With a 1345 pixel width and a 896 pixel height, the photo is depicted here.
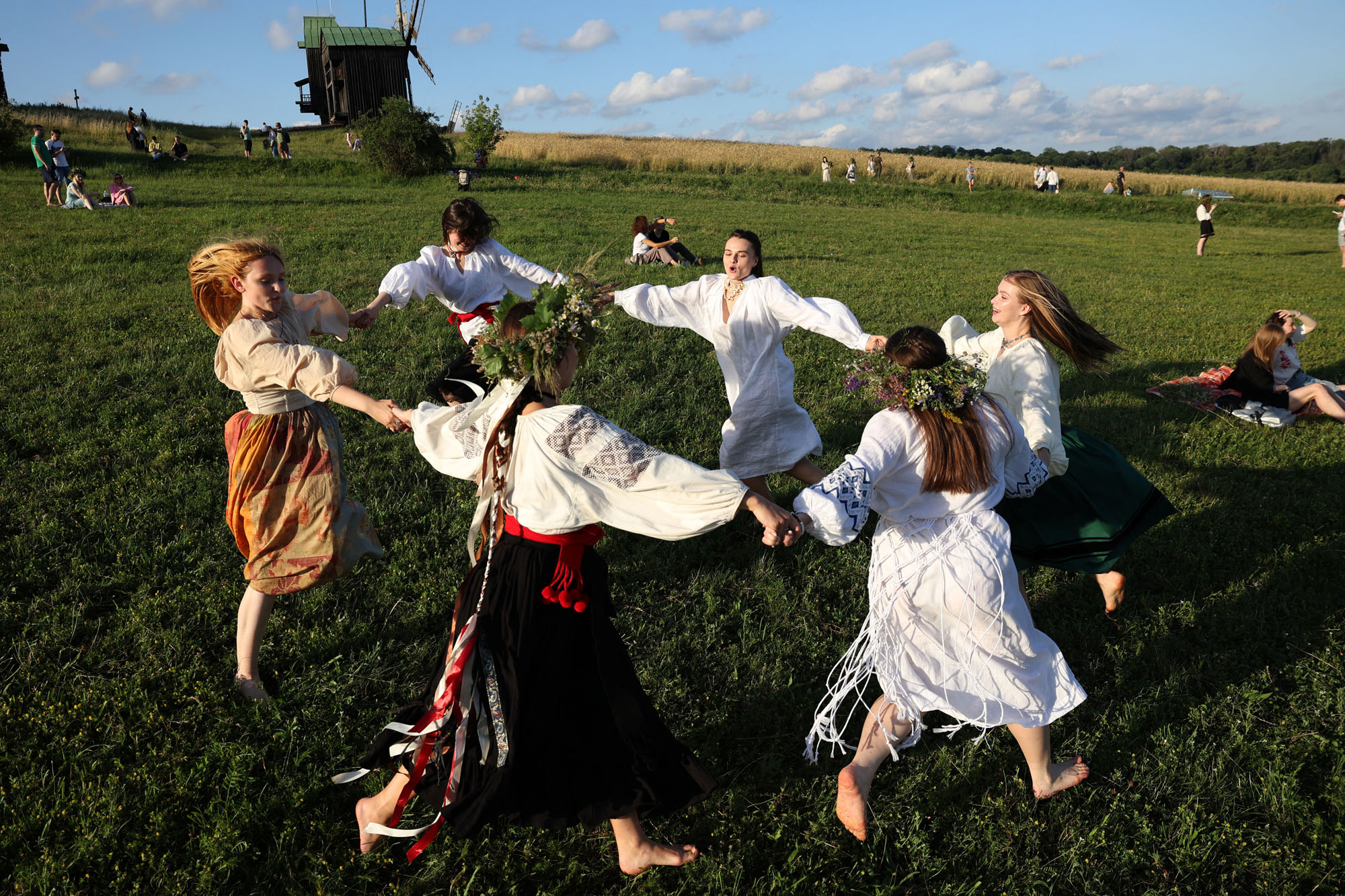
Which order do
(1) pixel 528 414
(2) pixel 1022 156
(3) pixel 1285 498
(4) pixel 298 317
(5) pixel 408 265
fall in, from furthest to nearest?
(2) pixel 1022 156, (3) pixel 1285 498, (5) pixel 408 265, (4) pixel 298 317, (1) pixel 528 414

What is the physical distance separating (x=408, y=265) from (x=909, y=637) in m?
4.45

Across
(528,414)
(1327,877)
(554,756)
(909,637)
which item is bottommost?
(1327,877)

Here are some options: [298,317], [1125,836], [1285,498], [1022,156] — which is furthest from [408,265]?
[1022,156]

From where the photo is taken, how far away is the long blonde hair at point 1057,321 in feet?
14.0

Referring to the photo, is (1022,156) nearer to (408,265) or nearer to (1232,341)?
(1232,341)

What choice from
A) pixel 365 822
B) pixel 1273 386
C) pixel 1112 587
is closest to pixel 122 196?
pixel 365 822

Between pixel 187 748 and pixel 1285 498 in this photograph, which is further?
pixel 1285 498

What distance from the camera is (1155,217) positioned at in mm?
32344

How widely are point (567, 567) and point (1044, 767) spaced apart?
92.8 inches

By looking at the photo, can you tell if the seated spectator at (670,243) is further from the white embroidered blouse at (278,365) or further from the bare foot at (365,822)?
the bare foot at (365,822)

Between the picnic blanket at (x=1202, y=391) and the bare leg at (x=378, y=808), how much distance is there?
9190 mm

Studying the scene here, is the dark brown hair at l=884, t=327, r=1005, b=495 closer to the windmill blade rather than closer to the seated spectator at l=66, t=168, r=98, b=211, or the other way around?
the seated spectator at l=66, t=168, r=98, b=211

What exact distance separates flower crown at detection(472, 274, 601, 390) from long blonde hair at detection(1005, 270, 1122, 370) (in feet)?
8.32

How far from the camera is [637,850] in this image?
3051mm
